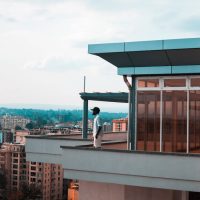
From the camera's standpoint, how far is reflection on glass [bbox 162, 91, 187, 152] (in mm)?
12070

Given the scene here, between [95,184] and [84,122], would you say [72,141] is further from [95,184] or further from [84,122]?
A: [84,122]

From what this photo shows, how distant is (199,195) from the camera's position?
44.8ft

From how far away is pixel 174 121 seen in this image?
40.0 feet

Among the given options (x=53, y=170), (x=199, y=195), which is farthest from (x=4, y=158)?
(x=199, y=195)

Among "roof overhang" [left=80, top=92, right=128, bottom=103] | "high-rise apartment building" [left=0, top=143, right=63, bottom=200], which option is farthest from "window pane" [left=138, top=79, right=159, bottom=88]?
"high-rise apartment building" [left=0, top=143, right=63, bottom=200]

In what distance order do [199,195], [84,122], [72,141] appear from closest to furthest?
1. [199,195]
2. [72,141]
3. [84,122]

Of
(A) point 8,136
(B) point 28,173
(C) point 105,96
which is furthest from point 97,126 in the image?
(A) point 8,136

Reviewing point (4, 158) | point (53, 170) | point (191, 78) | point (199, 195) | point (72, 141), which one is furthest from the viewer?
point (4, 158)

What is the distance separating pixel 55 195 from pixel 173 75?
103m

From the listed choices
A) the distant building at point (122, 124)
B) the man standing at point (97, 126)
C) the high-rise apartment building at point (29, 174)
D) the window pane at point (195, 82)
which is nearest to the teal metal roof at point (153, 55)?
the window pane at point (195, 82)

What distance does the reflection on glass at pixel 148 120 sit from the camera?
1239cm

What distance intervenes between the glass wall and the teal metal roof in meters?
0.31

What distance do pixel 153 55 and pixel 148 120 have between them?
1793mm

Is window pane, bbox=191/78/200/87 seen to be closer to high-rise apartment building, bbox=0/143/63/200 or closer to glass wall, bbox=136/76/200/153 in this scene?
glass wall, bbox=136/76/200/153
